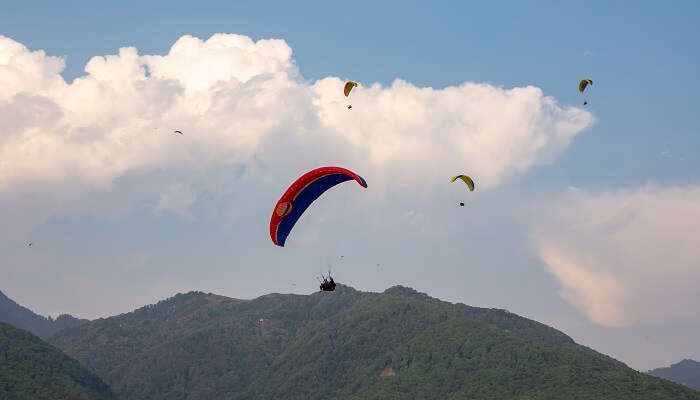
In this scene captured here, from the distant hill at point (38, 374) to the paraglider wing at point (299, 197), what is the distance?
11074cm

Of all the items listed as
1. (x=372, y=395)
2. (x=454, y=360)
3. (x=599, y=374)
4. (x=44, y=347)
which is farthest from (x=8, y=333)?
(x=599, y=374)

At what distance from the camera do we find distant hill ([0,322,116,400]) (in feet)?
453

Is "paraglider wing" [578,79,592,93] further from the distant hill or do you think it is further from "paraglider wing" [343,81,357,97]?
the distant hill

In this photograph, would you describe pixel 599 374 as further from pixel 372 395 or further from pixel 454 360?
pixel 372 395

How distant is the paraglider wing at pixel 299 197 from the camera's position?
42.3 meters

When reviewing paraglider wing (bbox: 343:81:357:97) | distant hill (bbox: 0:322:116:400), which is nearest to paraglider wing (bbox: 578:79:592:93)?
paraglider wing (bbox: 343:81:357:97)

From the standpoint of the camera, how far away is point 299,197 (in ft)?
144

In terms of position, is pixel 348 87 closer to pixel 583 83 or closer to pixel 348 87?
pixel 348 87

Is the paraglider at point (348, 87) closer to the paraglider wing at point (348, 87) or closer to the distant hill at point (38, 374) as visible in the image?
the paraglider wing at point (348, 87)

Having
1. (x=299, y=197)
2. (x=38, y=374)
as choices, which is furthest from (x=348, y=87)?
(x=38, y=374)

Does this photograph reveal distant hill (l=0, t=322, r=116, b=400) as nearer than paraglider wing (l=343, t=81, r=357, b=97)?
No

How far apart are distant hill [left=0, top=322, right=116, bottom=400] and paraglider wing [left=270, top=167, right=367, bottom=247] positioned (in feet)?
363

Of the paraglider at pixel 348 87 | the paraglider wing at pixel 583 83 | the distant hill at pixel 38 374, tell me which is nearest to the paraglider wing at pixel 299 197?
the paraglider at pixel 348 87

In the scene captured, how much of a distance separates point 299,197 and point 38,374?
132 meters
